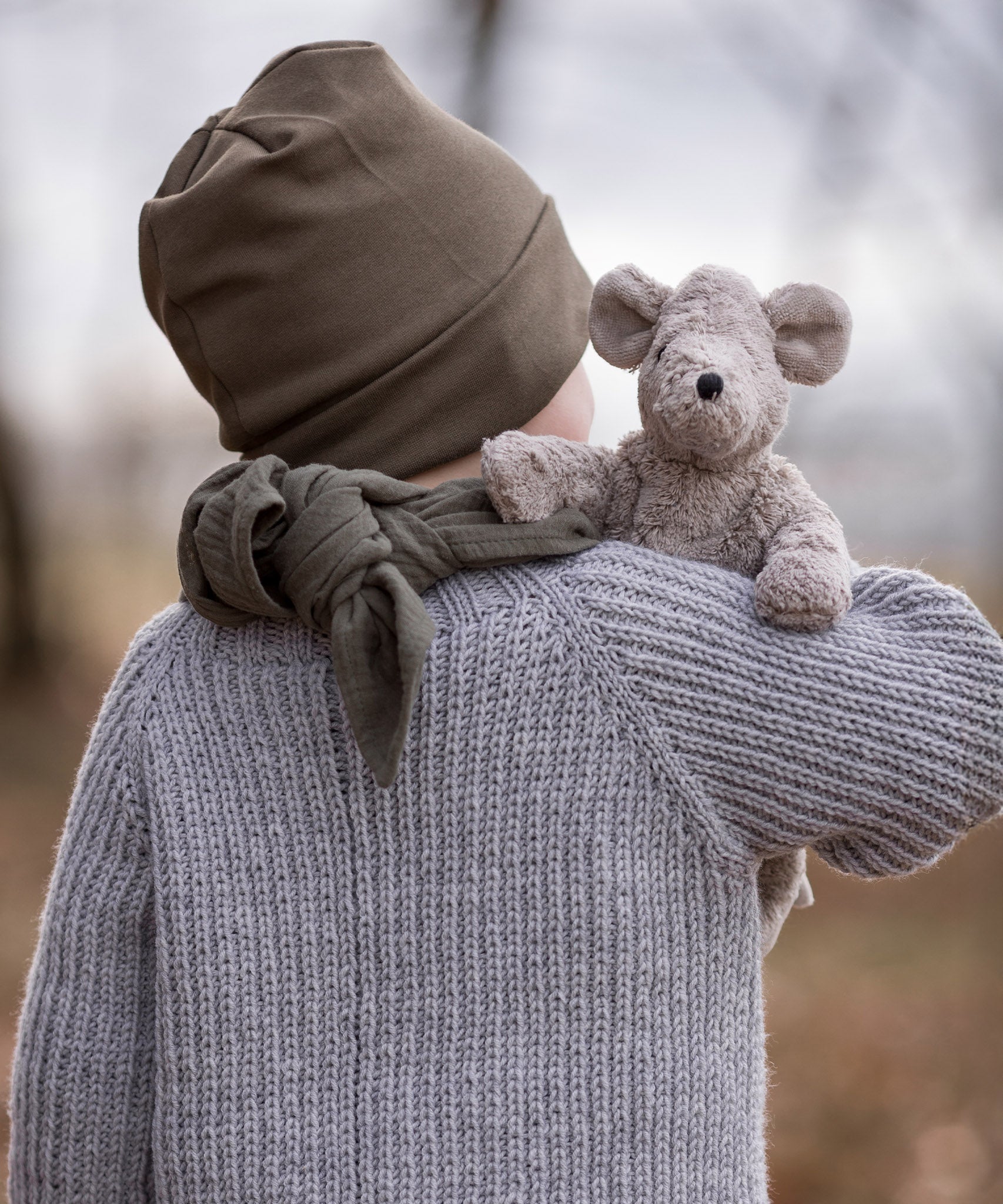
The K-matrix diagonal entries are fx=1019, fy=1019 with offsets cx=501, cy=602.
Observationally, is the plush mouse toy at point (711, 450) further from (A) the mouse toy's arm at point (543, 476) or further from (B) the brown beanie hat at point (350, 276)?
(B) the brown beanie hat at point (350, 276)

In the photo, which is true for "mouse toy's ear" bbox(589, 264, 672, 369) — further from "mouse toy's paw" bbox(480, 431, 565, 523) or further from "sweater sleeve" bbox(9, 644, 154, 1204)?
"sweater sleeve" bbox(9, 644, 154, 1204)

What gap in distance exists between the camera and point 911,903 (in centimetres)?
376

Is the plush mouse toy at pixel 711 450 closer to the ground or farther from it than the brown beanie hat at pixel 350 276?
closer to the ground

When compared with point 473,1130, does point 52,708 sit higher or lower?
higher

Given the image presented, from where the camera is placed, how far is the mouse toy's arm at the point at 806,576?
2.59 feet

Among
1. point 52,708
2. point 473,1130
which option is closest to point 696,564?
point 473,1130

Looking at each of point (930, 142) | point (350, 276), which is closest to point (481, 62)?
point (930, 142)

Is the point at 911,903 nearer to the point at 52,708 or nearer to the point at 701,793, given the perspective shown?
the point at 701,793

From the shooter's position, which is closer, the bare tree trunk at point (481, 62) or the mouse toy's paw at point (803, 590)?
the mouse toy's paw at point (803, 590)

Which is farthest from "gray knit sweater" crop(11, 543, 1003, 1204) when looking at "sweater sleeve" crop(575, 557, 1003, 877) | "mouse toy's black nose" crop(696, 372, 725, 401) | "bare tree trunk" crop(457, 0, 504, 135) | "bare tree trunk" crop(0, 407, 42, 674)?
"bare tree trunk" crop(0, 407, 42, 674)

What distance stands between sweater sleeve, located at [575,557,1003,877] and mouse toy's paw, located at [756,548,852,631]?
18mm

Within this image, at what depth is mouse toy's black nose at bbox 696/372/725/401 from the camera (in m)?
0.79

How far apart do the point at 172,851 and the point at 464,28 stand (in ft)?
10.3

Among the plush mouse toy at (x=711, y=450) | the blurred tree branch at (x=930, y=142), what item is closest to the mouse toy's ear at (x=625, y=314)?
the plush mouse toy at (x=711, y=450)
